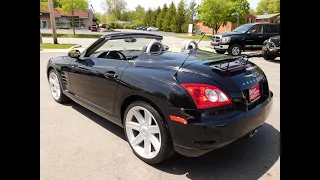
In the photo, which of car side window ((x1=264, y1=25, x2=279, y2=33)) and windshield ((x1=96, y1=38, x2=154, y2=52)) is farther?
car side window ((x1=264, y1=25, x2=279, y2=33))

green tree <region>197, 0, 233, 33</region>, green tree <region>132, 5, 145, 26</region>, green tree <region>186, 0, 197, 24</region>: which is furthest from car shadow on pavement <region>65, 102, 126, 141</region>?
green tree <region>132, 5, 145, 26</region>

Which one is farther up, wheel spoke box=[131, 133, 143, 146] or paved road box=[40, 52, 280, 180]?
wheel spoke box=[131, 133, 143, 146]

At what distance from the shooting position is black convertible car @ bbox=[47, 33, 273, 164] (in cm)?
217

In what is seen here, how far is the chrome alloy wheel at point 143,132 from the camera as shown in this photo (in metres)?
2.51

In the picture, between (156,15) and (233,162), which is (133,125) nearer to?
(233,162)

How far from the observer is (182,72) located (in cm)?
239

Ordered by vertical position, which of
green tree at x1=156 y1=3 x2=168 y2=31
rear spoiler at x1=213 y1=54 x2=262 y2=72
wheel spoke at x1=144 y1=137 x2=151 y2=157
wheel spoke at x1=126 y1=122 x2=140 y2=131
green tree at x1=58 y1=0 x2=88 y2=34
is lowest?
wheel spoke at x1=144 y1=137 x2=151 y2=157

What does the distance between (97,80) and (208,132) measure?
169 centimetres

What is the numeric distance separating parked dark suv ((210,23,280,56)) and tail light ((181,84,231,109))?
39.9ft

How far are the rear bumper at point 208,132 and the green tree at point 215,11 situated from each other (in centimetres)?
3526

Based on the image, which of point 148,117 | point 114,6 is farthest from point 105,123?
point 114,6

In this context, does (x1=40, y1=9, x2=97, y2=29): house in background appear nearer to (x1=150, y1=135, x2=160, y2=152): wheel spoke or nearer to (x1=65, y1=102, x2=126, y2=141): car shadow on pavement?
(x1=65, y1=102, x2=126, y2=141): car shadow on pavement
